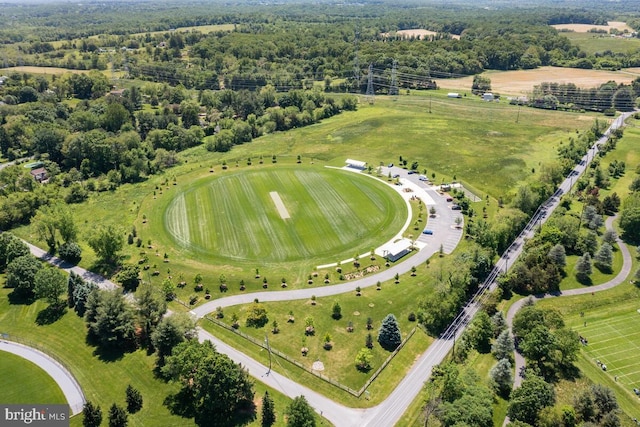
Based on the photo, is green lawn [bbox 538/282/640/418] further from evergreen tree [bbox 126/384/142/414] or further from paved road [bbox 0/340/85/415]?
paved road [bbox 0/340/85/415]

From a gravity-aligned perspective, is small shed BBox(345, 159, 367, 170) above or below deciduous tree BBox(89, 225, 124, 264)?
below

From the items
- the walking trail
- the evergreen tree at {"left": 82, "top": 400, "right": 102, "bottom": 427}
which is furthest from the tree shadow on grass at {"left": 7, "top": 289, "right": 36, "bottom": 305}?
the walking trail

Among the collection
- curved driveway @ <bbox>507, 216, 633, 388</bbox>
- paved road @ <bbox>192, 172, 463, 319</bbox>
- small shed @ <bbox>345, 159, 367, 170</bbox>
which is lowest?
curved driveway @ <bbox>507, 216, 633, 388</bbox>

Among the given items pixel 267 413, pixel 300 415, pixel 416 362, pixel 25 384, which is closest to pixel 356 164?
pixel 416 362

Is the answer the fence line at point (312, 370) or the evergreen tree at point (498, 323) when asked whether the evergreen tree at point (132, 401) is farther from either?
the evergreen tree at point (498, 323)

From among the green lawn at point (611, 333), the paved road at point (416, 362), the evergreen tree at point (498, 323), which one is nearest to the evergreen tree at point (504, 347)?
the evergreen tree at point (498, 323)

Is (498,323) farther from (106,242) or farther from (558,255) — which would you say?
(106,242)

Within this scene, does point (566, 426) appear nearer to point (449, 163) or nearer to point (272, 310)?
point (272, 310)
